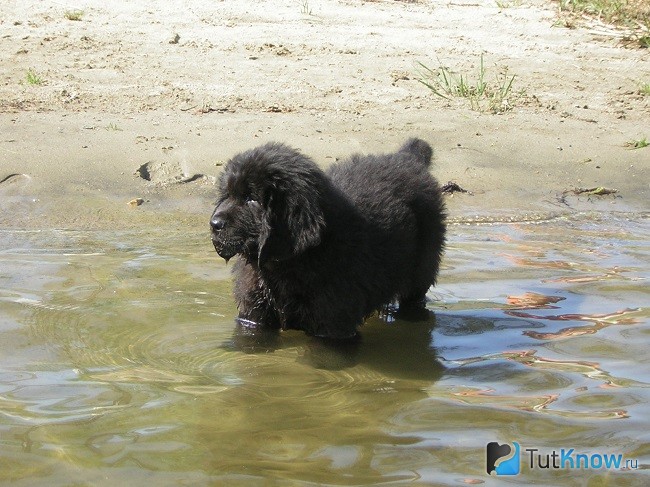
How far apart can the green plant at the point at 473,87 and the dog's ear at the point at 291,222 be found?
494 cm

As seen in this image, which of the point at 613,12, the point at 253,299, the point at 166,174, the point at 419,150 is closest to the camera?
the point at 253,299

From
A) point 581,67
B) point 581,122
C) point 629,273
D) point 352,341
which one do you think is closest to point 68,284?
point 352,341

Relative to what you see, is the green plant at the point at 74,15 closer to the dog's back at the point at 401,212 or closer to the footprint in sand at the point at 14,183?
the footprint in sand at the point at 14,183

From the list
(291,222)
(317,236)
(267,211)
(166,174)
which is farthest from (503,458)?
(166,174)

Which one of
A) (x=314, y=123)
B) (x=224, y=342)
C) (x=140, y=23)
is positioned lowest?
(x=224, y=342)

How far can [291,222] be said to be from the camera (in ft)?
14.9

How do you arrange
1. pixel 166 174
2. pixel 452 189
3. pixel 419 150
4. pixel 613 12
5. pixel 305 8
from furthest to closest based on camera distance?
pixel 613 12, pixel 305 8, pixel 452 189, pixel 166 174, pixel 419 150

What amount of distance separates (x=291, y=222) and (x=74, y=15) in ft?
23.5

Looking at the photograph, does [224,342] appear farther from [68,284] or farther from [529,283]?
[529,283]

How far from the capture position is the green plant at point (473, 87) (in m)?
9.52

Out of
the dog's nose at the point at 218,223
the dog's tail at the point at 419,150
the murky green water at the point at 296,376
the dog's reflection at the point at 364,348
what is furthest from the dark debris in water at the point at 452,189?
the dog's nose at the point at 218,223

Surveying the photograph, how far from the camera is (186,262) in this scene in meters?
6.24

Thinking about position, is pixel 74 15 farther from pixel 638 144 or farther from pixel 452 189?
pixel 638 144

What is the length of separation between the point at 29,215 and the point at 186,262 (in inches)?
60.5
